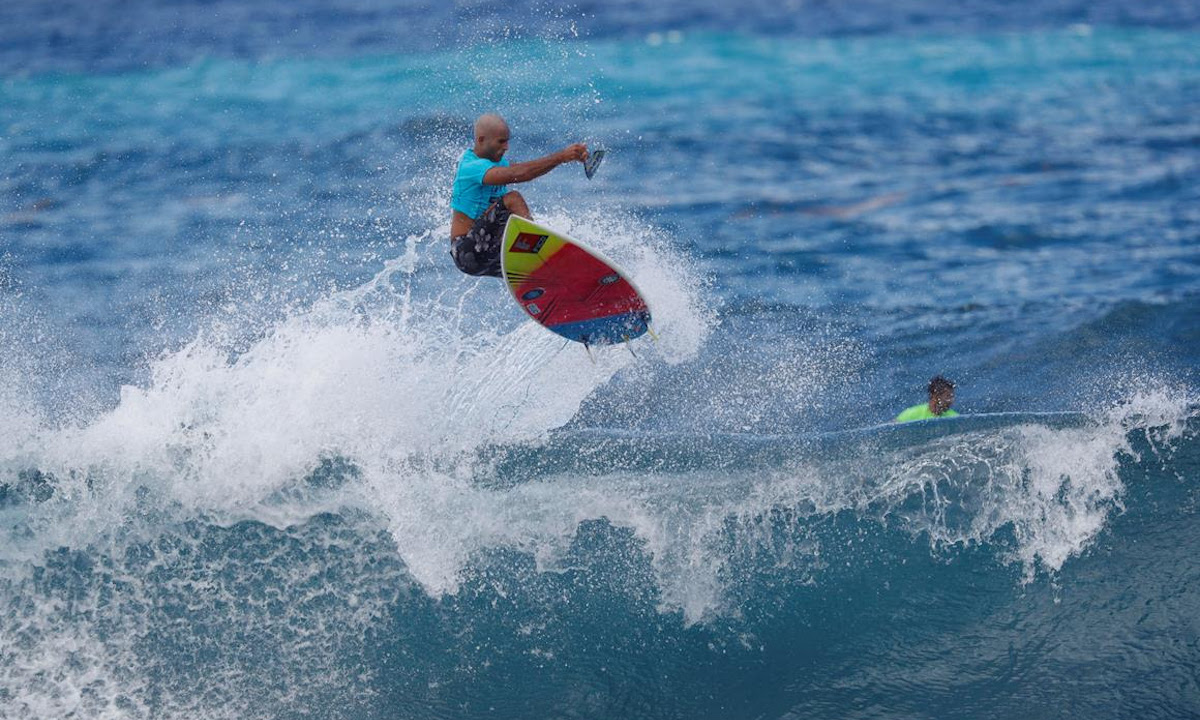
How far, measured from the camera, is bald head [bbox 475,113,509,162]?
713 centimetres

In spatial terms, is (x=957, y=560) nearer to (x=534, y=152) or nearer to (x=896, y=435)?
(x=896, y=435)

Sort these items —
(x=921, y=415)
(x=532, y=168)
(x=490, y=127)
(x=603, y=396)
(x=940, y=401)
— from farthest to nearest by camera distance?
(x=603, y=396) < (x=921, y=415) < (x=940, y=401) < (x=490, y=127) < (x=532, y=168)

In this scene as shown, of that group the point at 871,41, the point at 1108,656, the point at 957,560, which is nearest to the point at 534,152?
the point at 871,41

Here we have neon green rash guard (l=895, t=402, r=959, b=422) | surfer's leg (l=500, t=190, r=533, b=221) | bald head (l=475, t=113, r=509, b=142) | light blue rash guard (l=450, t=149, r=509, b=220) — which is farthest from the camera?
neon green rash guard (l=895, t=402, r=959, b=422)

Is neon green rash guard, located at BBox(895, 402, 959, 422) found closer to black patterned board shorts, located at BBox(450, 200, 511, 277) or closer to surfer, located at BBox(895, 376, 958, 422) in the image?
surfer, located at BBox(895, 376, 958, 422)

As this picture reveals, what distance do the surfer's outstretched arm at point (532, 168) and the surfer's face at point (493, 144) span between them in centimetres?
13

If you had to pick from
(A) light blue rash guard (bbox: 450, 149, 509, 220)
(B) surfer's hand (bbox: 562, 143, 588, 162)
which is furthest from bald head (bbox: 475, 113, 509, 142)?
(B) surfer's hand (bbox: 562, 143, 588, 162)

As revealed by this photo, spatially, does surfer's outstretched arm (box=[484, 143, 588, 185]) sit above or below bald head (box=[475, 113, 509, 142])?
below

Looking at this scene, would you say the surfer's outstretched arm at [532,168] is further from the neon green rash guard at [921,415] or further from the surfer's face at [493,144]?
the neon green rash guard at [921,415]

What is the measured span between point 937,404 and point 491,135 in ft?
13.5

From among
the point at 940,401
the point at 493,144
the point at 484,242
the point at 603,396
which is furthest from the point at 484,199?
the point at 940,401

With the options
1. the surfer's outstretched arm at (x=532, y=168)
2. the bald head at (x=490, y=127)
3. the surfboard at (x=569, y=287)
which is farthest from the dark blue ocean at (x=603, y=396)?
the bald head at (x=490, y=127)

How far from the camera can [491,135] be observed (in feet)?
23.4

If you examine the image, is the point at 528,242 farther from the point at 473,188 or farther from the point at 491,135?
the point at 491,135
